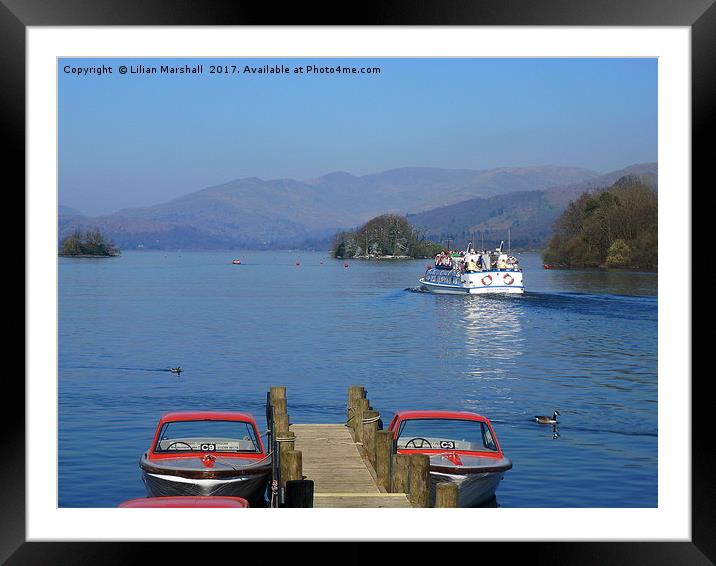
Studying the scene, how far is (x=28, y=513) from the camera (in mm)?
7875

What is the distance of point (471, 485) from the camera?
13734 mm

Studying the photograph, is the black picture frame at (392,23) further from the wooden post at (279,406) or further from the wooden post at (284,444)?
the wooden post at (279,406)

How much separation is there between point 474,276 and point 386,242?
6885 cm

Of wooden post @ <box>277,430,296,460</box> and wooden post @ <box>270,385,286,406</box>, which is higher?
wooden post @ <box>270,385,286,406</box>

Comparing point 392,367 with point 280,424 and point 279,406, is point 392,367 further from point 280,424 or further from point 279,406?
point 280,424

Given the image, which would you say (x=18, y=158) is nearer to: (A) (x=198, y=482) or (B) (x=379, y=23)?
(B) (x=379, y=23)

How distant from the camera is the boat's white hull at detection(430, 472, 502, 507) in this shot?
13.5 metres

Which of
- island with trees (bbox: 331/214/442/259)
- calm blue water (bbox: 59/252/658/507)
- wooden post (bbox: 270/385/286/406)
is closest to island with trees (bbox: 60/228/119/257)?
island with trees (bbox: 331/214/442/259)

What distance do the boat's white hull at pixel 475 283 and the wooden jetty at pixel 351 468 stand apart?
5827 cm

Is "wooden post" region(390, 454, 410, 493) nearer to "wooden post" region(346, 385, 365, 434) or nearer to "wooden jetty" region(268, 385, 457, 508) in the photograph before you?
"wooden jetty" region(268, 385, 457, 508)

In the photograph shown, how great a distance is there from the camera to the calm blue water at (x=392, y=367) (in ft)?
72.3

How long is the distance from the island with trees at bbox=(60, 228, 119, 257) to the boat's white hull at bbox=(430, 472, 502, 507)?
125 meters

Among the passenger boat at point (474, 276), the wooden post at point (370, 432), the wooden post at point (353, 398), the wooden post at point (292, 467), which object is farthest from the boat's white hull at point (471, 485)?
the passenger boat at point (474, 276)

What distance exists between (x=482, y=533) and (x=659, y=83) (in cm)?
391
